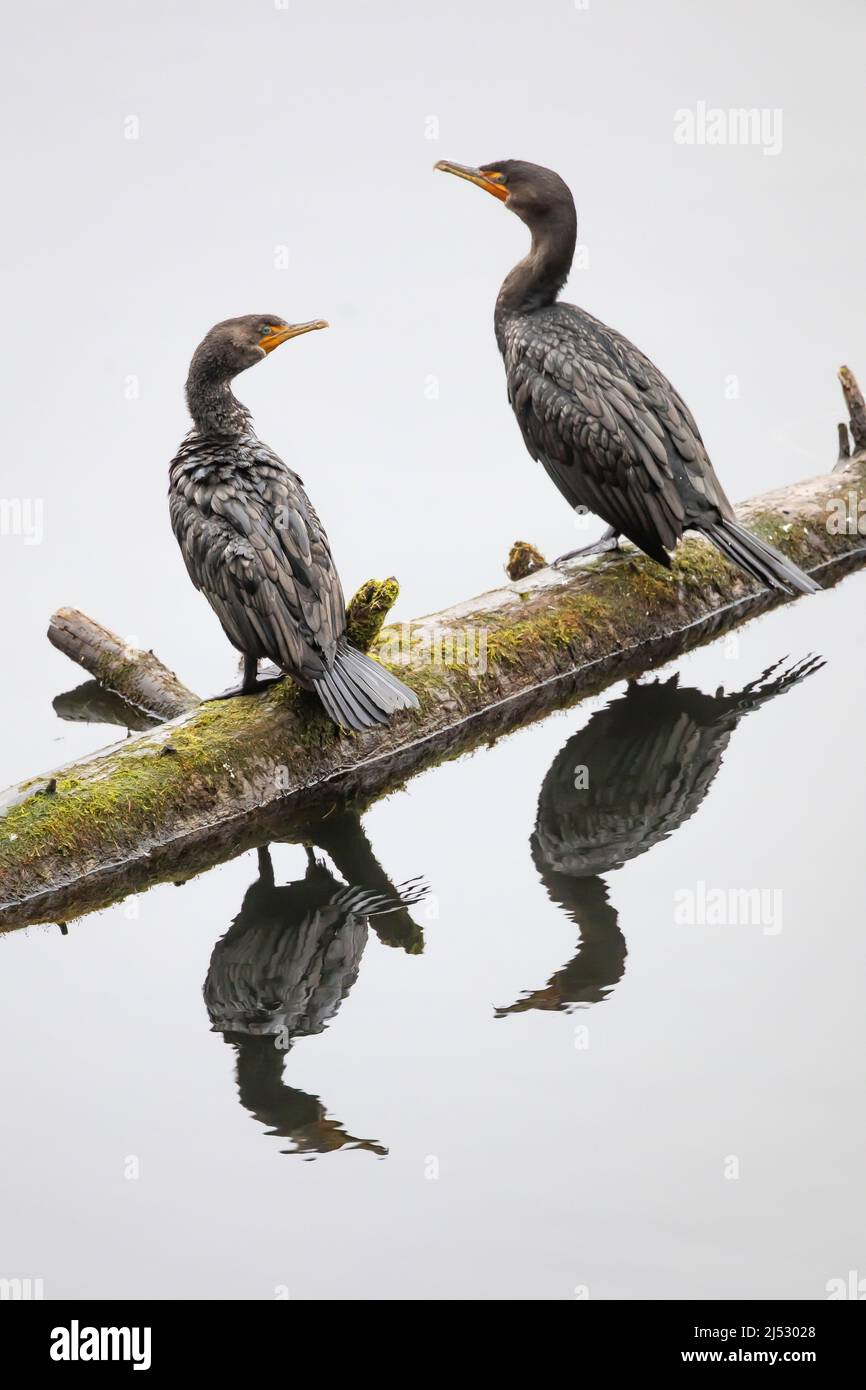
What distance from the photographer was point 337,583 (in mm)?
6105

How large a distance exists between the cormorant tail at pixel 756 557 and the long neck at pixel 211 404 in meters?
2.06

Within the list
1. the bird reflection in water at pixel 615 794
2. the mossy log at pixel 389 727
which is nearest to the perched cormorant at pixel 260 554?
the mossy log at pixel 389 727

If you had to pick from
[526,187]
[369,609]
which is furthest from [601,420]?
[369,609]

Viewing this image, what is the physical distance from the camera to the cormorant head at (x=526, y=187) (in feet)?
24.7

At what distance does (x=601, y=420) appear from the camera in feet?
23.1

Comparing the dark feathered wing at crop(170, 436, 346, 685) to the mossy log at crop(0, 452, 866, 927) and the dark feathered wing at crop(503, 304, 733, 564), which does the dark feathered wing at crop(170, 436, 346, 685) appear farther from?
the dark feathered wing at crop(503, 304, 733, 564)

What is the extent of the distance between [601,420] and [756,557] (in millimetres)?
857

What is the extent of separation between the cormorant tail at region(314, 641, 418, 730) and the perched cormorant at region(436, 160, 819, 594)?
1594 mm

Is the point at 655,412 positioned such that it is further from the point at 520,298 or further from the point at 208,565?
the point at 208,565

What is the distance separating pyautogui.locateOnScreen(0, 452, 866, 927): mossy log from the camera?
5.83m

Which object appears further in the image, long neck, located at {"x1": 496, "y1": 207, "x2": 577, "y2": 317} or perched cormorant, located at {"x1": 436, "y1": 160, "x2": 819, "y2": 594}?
long neck, located at {"x1": 496, "y1": 207, "x2": 577, "y2": 317}

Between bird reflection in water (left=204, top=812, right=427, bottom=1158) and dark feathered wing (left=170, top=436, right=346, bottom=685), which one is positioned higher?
dark feathered wing (left=170, top=436, right=346, bottom=685)

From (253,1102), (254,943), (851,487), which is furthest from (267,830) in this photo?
(851,487)

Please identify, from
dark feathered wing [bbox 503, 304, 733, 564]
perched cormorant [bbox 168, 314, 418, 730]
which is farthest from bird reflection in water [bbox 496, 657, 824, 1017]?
perched cormorant [bbox 168, 314, 418, 730]
